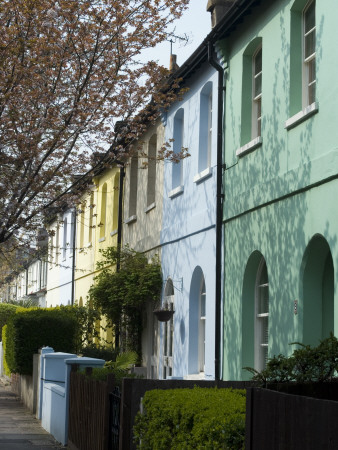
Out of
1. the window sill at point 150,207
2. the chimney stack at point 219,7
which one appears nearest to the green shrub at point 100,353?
the window sill at point 150,207

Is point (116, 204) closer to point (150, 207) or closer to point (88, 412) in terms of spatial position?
point (150, 207)

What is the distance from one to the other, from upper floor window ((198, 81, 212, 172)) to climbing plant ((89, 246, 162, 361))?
12.8ft

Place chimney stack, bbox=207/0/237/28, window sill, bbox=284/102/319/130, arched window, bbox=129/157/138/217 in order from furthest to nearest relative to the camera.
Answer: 1. arched window, bbox=129/157/138/217
2. chimney stack, bbox=207/0/237/28
3. window sill, bbox=284/102/319/130

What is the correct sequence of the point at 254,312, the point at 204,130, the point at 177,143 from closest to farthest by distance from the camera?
1. the point at 254,312
2. the point at 204,130
3. the point at 177,143

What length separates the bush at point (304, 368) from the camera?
7078 mm

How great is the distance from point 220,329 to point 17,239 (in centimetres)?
441

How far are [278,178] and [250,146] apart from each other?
1498mm

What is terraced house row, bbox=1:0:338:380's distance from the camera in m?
12.6

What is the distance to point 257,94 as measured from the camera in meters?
15.7

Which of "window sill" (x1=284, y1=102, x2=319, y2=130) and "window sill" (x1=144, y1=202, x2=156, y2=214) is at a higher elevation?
"window sill" (x1=144, y1=202, x2=156, y2=214)

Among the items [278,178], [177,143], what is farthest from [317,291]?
[177,143]

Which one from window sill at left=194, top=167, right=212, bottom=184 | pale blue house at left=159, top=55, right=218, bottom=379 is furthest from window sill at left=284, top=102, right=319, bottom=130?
window sill at left=194, top=167, right=212, bottom=184

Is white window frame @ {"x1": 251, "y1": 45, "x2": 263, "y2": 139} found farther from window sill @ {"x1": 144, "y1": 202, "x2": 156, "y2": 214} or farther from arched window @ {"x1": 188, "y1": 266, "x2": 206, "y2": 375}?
window sill @ {"x1": 144, "y1": 202, "x2": 156, "y2": 214}

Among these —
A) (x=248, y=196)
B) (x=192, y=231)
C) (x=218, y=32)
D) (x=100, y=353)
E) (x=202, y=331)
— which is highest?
(x=218, y=32)
